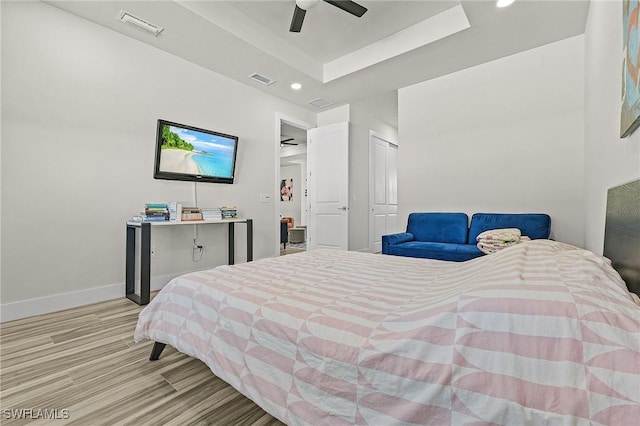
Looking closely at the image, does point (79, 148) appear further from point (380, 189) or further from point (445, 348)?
point (380, 189)

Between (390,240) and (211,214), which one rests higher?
(211,214)

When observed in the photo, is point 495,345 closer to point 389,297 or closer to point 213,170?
point 389,297

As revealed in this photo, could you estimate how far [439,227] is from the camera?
374cm

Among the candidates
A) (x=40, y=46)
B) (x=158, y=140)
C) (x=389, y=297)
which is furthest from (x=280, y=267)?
(x=40, y=46)

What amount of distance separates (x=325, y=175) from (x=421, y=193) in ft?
5.68

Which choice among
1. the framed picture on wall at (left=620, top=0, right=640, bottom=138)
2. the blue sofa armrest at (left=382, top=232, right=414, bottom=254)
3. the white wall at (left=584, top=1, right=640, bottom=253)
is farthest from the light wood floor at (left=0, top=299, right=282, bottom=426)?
the blue sofa armrest at (left=382, top=232, right=414, bottom=254)

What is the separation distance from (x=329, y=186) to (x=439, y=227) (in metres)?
2.06

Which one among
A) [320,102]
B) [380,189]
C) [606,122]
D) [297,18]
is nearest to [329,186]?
[380,189]

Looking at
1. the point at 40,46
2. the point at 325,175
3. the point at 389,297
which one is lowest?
the point at 389,297

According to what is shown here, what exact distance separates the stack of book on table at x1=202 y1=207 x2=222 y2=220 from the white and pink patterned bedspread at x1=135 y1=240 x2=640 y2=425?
7.49ft

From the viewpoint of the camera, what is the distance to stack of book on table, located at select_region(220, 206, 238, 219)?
3.64 metres

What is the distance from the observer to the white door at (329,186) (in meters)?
4.85

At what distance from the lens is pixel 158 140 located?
3.09 meters

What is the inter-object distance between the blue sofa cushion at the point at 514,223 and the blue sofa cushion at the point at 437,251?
27cm
